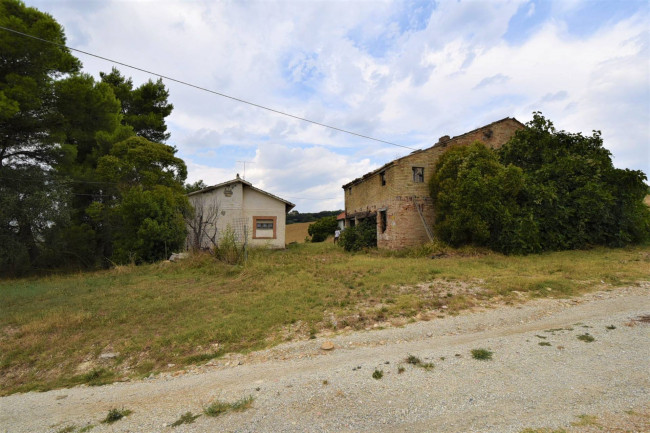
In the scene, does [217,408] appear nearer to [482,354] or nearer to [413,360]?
[413,360]

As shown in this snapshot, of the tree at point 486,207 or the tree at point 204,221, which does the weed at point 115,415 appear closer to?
the tree at point 486,207

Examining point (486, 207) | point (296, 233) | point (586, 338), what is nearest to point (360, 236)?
point (486, 207)

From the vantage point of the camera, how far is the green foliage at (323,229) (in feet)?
116

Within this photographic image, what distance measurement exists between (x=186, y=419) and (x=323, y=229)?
32.6 meters

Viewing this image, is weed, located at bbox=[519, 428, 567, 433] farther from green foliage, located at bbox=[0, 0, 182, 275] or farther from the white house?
the white house

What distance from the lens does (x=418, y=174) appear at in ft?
56.8

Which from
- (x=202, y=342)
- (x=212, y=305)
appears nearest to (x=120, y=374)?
(x=202, y=342)

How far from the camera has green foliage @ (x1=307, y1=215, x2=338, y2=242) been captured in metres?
35.4

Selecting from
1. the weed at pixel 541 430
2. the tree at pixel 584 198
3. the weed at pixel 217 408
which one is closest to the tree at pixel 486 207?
the tree at pixel 584 198

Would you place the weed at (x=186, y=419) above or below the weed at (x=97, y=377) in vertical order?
above

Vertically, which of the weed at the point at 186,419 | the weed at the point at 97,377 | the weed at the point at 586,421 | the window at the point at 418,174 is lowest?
the weed at the point at 97,377

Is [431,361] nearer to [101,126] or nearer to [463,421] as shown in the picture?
[463,421]

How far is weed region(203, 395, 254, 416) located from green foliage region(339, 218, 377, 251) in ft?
53.0

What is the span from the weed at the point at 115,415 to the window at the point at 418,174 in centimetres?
1624
